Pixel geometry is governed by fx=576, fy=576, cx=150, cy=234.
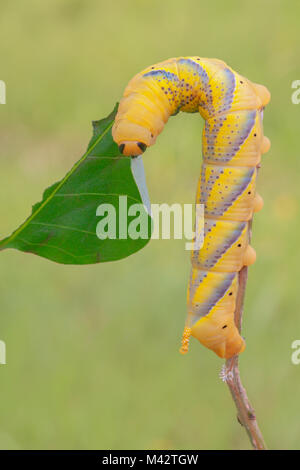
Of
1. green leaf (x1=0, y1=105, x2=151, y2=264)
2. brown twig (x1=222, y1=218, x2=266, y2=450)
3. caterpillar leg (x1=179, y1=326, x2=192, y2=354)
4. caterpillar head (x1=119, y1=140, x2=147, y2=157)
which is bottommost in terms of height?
brown twig (x1=222, y1=218, x2=266, y2=450)

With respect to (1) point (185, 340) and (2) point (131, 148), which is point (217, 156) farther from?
(1) point (185, 340)

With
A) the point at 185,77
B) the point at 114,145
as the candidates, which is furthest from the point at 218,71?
the point at 114,145

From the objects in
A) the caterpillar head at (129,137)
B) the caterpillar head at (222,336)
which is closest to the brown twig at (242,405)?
the caterpillar head at (222,336)

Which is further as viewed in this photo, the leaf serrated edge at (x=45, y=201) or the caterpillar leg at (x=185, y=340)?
the caterpillar leg at (x=185, y=340)

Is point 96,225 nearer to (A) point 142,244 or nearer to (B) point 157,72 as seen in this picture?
(A) point 142,244

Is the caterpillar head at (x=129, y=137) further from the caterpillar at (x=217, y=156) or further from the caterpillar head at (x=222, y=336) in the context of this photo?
the caterpillar head at (x=222, y=336)

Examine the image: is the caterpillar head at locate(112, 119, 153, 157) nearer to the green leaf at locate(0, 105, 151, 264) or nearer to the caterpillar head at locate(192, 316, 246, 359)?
the green leaf at locate(0, 105, 151, 264)

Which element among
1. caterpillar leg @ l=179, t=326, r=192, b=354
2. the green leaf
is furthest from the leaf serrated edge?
caterpillar leg @ l=179, t=326, r=192, b=354

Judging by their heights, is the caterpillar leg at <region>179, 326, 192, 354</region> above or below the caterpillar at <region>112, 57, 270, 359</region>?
below
